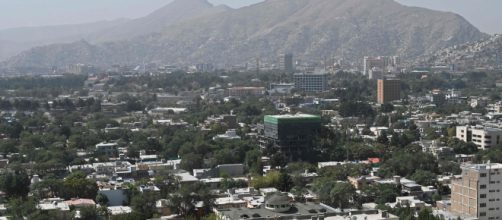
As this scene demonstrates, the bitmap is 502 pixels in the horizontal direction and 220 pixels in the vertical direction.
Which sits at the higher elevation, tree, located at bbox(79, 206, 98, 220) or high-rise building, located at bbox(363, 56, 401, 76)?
high-rise building, located at bbox(363, 56, 401, 76)

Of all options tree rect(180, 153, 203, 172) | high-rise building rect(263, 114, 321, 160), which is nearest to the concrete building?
tree rect(180, 153, 203, 172)

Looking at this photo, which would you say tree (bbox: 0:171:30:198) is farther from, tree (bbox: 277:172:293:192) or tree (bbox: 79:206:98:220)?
tree (bbox: 277:172:293:192)

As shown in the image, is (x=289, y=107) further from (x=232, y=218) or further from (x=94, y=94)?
(x=232, y=218)

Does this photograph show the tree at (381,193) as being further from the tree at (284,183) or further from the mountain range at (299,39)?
the mountain range at (299,39)

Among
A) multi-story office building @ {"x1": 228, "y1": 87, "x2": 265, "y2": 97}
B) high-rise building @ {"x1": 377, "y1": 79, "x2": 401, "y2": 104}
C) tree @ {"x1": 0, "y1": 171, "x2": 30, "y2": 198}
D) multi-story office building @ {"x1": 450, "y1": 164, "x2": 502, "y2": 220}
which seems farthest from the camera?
multi-story office building @ {"x1": 228, "y1": 87, "x2": 265, "y2": 97}

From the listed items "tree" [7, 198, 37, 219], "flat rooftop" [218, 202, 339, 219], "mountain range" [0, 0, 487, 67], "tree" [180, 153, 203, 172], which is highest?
"mountain range" [0, 0, 487, 67]

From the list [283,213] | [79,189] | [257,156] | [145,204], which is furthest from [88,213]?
[257,156]
